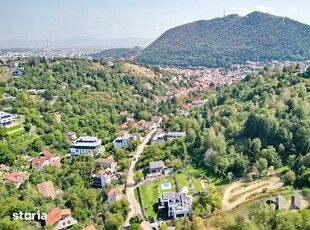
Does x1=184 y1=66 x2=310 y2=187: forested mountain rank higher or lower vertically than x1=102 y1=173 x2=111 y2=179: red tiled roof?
higher

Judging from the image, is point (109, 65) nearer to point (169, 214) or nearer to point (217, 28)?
point (169, 214)

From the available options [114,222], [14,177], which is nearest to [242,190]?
[114,222]

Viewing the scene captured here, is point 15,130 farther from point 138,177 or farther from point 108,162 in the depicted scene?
point 138,177

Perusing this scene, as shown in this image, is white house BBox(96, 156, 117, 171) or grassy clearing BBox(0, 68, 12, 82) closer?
white house BBox(96, 156, 117, 171)

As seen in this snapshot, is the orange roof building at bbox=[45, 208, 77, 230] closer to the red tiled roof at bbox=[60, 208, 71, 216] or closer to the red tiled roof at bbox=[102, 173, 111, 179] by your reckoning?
the red tiled roof at bbox=[60, 208, 71, 216]

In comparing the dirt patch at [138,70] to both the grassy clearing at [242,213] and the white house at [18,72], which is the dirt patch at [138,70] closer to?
the white house at [18,72]

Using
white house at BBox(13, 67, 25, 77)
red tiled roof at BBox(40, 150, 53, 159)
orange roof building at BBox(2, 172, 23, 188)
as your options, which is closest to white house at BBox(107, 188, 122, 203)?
orange roof building at BBox(2, 172, 23, 188)
